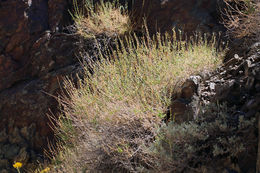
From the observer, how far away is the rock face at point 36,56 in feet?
15.5

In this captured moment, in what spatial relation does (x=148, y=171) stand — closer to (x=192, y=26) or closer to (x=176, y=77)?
(x=176, y=77)

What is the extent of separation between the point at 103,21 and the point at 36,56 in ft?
5.31

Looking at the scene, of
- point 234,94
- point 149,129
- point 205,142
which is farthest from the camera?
point 149,129

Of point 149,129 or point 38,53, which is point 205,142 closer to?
point 149,129

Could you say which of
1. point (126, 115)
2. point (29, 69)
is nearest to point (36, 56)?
point (29, 69)

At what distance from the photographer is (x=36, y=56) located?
212 inches

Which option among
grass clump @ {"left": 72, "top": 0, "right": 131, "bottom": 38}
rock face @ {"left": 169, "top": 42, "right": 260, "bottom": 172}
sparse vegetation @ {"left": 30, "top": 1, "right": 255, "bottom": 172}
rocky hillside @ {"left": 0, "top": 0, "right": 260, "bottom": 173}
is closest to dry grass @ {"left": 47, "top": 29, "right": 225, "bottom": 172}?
sparse vegetation @ {"left": 30, "top": 1, "right": 255, "bottom": 172}

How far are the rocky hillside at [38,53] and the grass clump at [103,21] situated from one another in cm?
20

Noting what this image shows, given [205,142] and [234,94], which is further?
[234,94]

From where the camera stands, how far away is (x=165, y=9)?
16.5ft

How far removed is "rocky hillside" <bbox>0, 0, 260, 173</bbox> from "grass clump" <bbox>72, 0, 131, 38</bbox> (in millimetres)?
205

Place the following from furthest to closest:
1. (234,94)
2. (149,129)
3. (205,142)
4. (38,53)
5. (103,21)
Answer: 1. (38,53)
2. (103,21)
3. (149,129)
4. (234,94)
5. (205,142)

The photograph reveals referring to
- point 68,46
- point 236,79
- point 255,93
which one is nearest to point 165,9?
point 68,46

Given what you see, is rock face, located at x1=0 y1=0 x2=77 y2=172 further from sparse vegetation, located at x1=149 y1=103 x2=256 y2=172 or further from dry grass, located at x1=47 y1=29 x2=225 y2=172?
sparse vegetation, located at x1=149 y1=103 x2=256 y2=172
